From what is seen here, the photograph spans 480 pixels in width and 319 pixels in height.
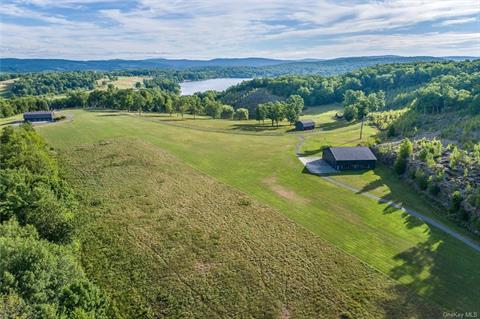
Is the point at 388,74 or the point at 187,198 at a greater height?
the point at 388,74

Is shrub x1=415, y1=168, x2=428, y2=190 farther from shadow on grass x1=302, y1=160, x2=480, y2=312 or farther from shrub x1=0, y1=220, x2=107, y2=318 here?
shrub x1=0, y1=220, x2=107, y2=318

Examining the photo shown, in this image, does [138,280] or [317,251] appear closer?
[138,280]

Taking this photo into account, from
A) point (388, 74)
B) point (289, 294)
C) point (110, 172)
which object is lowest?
point (289, 294)

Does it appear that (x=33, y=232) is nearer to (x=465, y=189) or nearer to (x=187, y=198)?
(x=187, y=198)

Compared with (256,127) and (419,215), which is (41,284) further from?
(256,127)

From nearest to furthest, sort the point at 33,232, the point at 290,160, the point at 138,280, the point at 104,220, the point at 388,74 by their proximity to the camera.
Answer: the point at 33,232 → the point at 138,280 → the point at 104,220 → the point at 290,160 → the point at 388,74

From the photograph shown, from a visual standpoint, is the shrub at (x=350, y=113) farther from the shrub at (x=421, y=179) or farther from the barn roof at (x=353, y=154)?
the shrub at (x=421, y=179)

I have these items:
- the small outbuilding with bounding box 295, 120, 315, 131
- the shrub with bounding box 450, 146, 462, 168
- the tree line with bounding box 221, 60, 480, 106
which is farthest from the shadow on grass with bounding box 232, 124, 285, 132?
the tree line with bounding box 221, 60, 480, 106

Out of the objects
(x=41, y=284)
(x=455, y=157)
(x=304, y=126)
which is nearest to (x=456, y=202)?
(x=455, y=157)

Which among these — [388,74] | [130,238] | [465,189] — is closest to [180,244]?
[130,238]
